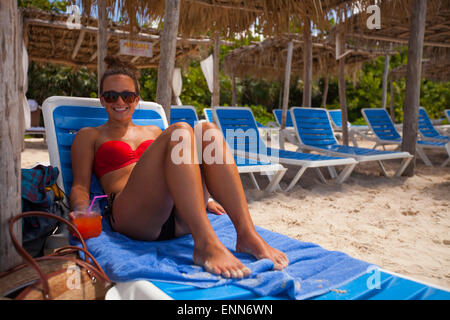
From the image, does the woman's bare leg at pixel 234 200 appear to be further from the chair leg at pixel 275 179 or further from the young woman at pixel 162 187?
the chair leg at pixel 275 179

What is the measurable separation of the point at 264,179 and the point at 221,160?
142 inches

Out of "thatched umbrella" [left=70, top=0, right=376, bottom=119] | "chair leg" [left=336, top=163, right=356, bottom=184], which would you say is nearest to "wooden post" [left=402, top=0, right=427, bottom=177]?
"thatched umbrella" [left=70, top=0, right=376, bottom=119]

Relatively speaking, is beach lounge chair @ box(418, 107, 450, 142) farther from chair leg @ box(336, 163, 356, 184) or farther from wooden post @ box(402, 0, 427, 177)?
chair leg @ box(336, 163, 356, 184)

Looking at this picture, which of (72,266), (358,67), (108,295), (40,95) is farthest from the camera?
(40,95)

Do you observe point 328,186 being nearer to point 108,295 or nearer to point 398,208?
point 398,208

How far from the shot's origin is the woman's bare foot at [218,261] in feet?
4.78

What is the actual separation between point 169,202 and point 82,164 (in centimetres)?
67

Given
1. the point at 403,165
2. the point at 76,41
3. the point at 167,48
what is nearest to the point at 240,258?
the point at 167,48

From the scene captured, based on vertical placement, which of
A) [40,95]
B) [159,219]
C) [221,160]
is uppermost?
[40,95]

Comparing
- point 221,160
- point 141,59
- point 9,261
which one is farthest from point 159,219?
point 141,59

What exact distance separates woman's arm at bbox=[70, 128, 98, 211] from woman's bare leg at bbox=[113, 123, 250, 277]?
0.23 metres

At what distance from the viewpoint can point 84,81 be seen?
52.5 feet

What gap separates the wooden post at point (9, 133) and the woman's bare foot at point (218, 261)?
0.77 metres

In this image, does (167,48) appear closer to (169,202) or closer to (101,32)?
(169,202)
